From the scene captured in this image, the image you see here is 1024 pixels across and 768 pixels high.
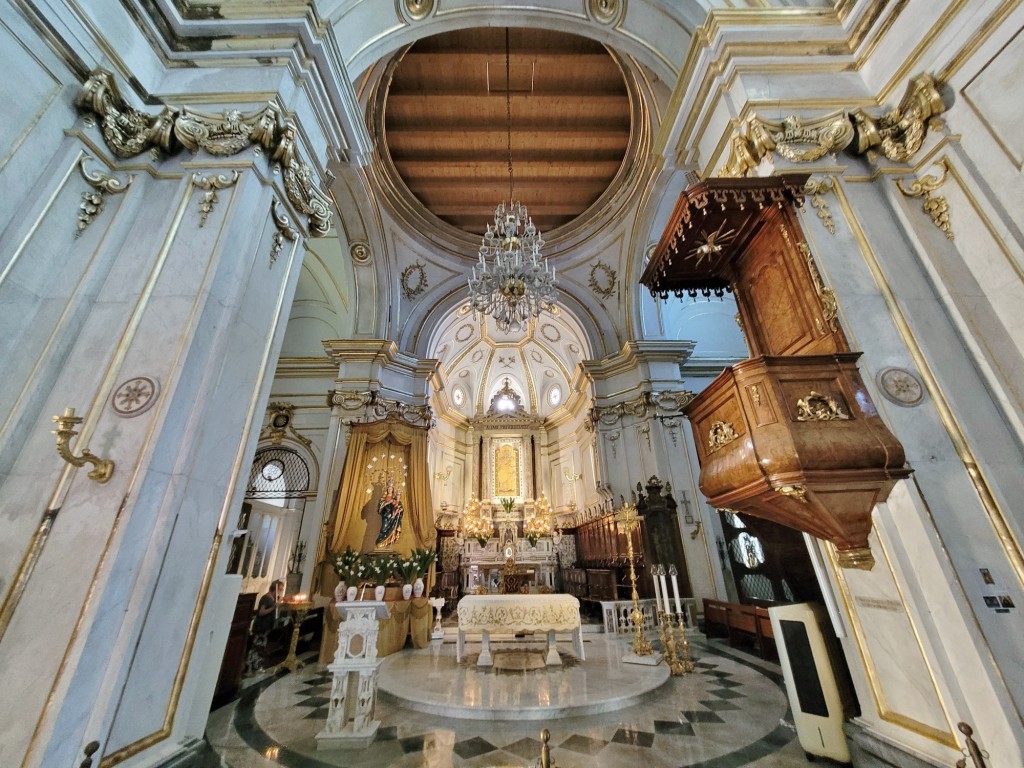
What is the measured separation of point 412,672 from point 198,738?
10.2 feet

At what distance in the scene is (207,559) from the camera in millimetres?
2230

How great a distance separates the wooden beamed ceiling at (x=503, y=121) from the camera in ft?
24.7

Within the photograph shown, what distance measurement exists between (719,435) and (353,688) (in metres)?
3.49

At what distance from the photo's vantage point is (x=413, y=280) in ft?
33.8

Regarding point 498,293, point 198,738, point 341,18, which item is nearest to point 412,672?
point 198,738

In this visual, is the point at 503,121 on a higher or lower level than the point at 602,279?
higher

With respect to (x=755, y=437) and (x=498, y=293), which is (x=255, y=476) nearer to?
(x=498, y=293)

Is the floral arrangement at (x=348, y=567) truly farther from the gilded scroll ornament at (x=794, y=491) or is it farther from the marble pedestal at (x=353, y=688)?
the gilded scroll ornament at (x=794, y=491)

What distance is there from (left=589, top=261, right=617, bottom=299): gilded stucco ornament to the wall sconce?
10.3 meters

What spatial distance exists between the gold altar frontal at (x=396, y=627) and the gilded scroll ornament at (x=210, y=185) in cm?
499

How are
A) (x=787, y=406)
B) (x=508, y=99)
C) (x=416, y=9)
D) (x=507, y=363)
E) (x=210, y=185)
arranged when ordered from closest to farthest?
(x=787, y=406) < (x=210, y=185) < (x=416, y=9) < (x=508, y=99) < (x=507, y=363)

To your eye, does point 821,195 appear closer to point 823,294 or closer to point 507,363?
point 823,294

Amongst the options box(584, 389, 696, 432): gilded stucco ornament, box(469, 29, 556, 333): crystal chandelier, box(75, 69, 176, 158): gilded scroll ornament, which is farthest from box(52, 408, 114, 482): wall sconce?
box(584, 389, 696, 432): gilded stucco ornament

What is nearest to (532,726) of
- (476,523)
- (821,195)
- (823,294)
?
(823,294)
